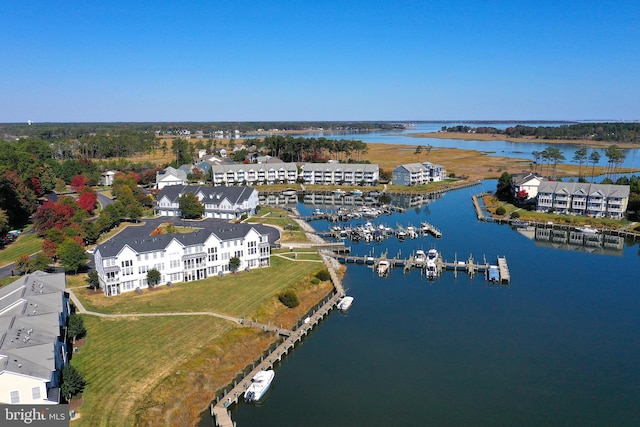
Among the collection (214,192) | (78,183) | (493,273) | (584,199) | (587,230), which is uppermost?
(214,192)

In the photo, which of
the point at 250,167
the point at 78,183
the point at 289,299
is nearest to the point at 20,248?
the point at 289,299

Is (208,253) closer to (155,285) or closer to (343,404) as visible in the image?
(155,285)

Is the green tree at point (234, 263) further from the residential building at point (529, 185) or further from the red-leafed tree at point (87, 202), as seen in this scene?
the residential building at point (529, 185)

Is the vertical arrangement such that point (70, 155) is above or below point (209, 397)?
above

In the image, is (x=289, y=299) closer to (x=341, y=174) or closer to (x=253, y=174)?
(x=253, y=174)

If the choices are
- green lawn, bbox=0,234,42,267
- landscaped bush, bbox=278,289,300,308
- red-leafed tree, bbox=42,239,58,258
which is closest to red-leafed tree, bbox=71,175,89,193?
green lawn, bbox=0,234,42,267

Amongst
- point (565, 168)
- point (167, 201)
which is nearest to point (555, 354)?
point (167, 201)

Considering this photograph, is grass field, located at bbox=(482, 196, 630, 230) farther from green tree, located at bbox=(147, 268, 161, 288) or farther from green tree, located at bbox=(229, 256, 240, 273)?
green tree, located at bbox=(147, 268, 161, 288)
